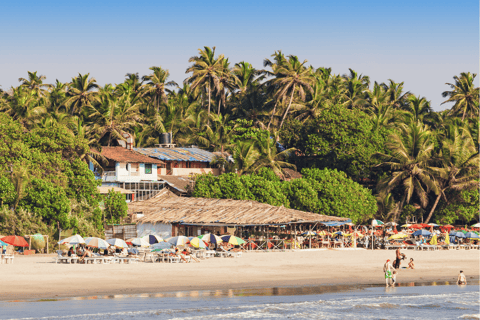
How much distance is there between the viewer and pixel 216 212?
45.8 metres

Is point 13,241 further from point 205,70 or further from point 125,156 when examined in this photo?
point 205,70

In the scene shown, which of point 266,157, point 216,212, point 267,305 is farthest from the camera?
point 266,157

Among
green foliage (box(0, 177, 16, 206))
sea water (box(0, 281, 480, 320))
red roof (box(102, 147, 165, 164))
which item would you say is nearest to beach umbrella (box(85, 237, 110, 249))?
green foliage (box(0, 177, 16, 206))

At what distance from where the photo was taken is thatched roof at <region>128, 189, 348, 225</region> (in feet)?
144

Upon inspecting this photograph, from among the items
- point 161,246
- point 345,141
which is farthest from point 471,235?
point 161,246

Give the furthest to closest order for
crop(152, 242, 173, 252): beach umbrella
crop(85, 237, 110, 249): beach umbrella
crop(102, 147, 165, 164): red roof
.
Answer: crop(102, 147, 165, 164): red roof
crop(152, 242, 173, 252): beach umbrella
crop(85, 237, 110, 249): beach umbrella

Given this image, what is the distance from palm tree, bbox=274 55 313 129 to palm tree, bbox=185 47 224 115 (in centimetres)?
729

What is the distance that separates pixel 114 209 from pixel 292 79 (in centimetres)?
3121

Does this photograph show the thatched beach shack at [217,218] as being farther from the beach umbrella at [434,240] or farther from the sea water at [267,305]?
the sea water at [267,305]

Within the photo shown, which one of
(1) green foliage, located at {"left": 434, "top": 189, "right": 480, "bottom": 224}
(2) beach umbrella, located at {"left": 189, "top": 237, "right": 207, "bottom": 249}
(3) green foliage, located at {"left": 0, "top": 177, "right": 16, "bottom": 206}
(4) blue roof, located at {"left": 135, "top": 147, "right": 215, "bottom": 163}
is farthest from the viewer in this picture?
(4) blue roof, located at {"left": 135, "top": 147, "right": 215, "bottom": 163}

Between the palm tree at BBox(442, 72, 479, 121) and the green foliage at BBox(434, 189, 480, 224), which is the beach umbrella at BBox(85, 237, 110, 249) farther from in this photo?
the palm tree at BBox(442, 72, 479, 121)

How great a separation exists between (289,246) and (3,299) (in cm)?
2667

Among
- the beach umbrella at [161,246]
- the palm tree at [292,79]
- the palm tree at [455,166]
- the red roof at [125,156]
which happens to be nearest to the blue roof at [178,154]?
the red roof at [125,156]

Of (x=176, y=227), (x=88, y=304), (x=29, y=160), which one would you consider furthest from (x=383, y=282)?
(x=29, y=160)
